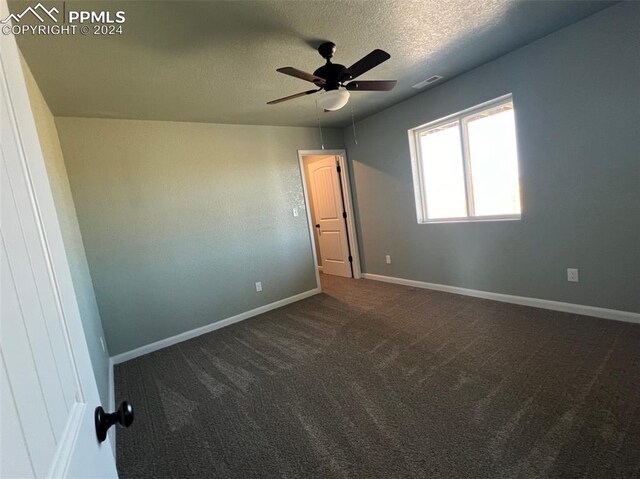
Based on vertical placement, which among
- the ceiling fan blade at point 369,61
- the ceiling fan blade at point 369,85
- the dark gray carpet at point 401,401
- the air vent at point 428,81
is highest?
the air vent at point 428,81

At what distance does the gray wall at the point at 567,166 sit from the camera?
2363 mm

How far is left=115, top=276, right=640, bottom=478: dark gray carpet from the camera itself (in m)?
1.51

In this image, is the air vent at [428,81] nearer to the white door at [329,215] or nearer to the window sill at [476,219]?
the window sill at [476,219]

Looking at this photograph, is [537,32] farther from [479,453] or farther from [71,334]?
[71,334]

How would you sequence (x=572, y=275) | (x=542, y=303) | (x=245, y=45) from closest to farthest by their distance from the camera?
(x=245, y=45) < (x=572, y=275) < (x=542, y=303)

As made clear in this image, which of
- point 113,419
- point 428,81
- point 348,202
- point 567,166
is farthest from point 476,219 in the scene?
point 113,419

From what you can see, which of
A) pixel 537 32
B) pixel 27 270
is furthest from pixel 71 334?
pixel 537 32

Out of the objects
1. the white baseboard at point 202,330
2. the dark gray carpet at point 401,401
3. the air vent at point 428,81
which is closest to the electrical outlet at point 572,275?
the dark gray carpet at point 401,401

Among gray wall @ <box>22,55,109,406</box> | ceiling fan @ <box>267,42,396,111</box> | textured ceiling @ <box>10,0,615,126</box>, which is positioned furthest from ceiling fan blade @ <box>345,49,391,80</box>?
gray wall @ <box>22,55,109,406</box>

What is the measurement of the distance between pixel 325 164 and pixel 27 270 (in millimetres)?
4884

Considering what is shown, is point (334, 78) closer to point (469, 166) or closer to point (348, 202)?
point (469, 166)

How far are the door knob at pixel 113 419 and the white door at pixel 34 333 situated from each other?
0.02 metres

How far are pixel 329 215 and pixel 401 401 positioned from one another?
3.77 metres

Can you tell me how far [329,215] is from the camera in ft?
17.6
